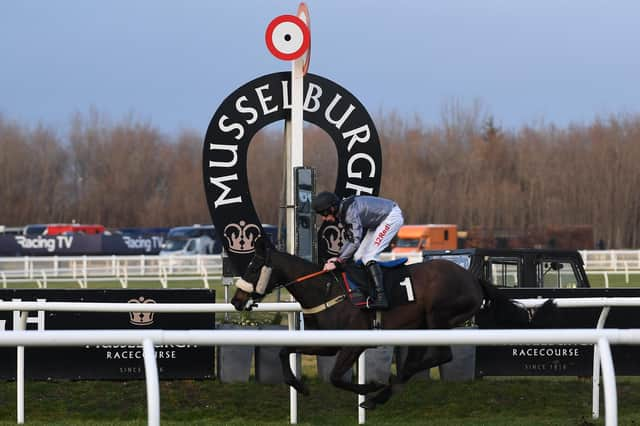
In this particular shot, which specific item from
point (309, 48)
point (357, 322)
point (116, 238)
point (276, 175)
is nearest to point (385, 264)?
point (357, 322)

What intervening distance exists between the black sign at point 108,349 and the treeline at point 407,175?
→ 110 feet

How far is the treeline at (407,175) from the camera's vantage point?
53.5 m

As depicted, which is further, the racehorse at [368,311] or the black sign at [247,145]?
the black sign at [247,145]

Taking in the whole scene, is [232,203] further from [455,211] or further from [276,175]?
[276,175]

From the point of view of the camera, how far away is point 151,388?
351cm

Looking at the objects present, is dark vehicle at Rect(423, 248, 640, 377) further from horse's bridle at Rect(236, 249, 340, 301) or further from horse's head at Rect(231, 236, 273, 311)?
horse's head at Rect(231, 236, 273, 311)

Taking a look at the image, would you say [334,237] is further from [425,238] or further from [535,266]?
[425,238]

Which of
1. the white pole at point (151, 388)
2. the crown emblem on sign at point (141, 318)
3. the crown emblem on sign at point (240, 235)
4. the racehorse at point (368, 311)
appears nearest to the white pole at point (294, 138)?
the crown emblem on sign at point (240, 235)

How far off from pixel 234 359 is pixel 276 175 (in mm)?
50906

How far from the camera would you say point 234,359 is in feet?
26.2

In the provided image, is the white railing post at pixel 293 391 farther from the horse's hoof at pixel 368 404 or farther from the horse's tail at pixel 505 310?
the horse's tail at pixel 505 310

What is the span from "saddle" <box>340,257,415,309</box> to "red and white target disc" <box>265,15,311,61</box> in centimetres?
226

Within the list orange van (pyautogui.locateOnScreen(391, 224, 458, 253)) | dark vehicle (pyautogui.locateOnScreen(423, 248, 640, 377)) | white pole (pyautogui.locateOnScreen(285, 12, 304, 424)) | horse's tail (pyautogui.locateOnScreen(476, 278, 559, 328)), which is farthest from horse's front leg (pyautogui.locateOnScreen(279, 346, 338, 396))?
orange van (pyautogui.locateOnScreen(391, 224, 458, 253))

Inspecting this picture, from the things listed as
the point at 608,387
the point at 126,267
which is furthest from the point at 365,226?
the point at 126,267
